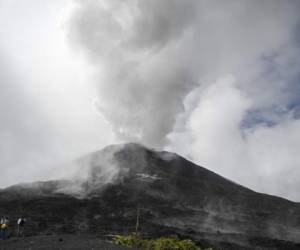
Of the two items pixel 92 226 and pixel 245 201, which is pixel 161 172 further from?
pixel 92 226

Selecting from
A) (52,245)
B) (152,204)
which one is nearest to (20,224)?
(52,245)

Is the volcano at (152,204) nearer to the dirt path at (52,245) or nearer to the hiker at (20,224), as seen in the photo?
the hiker at (20,224)

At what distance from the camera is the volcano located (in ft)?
153

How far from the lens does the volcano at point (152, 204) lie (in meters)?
46.6

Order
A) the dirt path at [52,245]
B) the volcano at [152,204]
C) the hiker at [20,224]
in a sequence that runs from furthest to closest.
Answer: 1. the volcano at [152,204]
2. the hiker at [20,224]
3. the dirt path at [52,245]

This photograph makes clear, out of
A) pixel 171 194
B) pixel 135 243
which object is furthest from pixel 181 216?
pixel 135 243

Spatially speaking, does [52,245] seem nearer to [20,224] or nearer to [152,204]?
[20,224]

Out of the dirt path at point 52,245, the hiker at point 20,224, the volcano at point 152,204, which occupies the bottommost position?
the dirt path at point 52,245

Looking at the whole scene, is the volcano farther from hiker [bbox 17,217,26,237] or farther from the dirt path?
the dirt path

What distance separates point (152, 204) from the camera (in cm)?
5769

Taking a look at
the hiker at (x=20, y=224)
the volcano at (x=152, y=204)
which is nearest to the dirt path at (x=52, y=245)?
the hiker at (x=20, y=224)

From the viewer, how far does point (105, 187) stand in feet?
209

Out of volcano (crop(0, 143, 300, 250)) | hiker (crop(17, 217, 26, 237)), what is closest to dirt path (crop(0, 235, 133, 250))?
hiker (crop(17, 217, 26, 237))

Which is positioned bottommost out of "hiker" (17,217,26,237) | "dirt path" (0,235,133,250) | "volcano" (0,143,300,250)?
"dirt path" (0,235,133,250)
